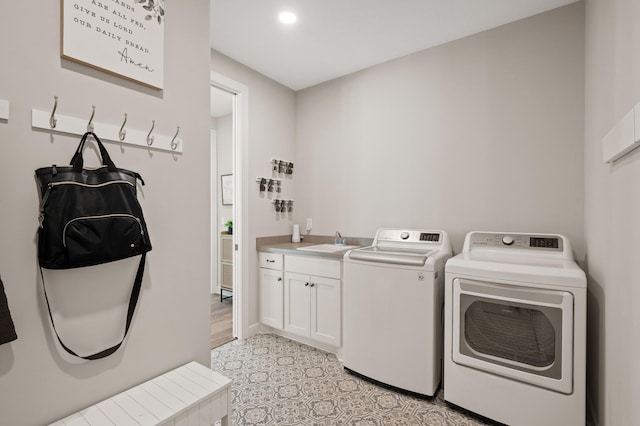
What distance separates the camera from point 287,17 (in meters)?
2.22

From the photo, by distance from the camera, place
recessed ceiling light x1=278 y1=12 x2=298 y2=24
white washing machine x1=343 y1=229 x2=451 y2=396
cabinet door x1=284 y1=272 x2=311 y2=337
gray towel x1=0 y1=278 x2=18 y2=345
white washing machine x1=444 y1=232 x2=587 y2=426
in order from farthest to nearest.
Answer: cabinet door x1=284 y1=272 x2=311 y2=337 → recessed ceiling light x1=278 y1=12 x2=298 y2=24 → white washing machine x1=343 y1=229 x2=451 y2=396 → white washing machine x1=444 y1=232 x2=587 y2=426 → gray towel x1=0 y1=278 x2=18 y2=345

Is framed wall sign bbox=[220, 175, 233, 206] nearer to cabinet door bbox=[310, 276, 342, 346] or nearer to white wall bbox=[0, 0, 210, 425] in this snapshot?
cabinet door bbox=[310, 276, 342, 346]

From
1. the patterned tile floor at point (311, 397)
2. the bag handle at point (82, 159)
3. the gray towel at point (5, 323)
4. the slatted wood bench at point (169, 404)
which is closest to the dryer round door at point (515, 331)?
the patterned tile floor at point (311, 397)

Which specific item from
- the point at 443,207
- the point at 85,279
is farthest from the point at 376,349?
the point at 85,279

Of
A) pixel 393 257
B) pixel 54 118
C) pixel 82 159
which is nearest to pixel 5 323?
pixel 82 159

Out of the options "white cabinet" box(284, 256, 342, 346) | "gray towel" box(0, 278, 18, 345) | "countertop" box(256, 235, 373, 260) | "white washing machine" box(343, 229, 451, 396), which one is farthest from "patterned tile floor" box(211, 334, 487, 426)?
"gray towel" box(0, 278, 18, 345)

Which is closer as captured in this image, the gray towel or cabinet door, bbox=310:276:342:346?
the gray towel

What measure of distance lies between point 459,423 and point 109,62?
8.16ft

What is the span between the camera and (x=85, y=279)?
3.57 ft

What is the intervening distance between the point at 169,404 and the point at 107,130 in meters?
1.04

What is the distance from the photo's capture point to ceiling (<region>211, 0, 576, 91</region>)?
2082 millimetres

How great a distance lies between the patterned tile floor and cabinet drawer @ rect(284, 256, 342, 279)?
2.33 ft

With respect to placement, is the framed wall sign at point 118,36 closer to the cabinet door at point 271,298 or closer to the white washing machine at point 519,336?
the white washing machine at point 519,336

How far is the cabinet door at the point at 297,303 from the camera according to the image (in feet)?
8.76
